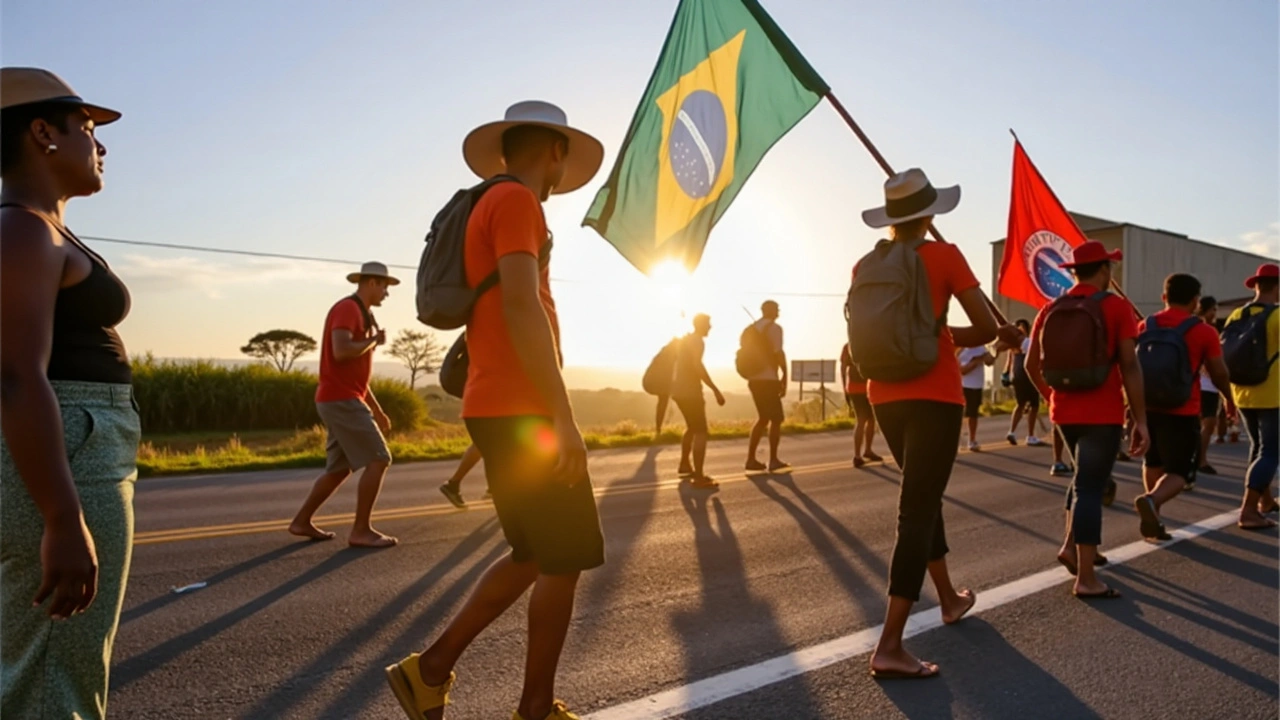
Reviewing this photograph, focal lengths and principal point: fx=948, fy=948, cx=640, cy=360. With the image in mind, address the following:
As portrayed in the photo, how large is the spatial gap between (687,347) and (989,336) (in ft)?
22.1

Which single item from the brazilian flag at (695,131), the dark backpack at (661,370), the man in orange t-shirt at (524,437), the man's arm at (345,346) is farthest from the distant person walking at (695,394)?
the man in orange t-shirt at (524,437)

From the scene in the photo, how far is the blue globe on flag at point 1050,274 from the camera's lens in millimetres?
9070

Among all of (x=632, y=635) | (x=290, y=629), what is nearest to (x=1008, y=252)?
(x=632, y=635)

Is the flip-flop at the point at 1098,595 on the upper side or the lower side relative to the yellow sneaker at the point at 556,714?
lower

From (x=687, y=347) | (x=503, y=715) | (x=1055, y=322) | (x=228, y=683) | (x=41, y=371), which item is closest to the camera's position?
(x=41, y=371)

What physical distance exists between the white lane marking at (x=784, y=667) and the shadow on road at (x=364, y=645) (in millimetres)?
1032

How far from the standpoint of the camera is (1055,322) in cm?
573

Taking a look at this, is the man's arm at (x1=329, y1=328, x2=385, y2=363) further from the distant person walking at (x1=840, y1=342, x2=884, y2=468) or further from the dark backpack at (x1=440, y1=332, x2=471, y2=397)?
the distant person walking at (x1=840, y1=342, x2=884, y2=468)

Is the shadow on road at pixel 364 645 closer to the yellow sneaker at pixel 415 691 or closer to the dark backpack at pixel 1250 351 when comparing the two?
the yellow sneaker at pixel 415 691

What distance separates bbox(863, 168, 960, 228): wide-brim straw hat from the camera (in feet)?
14.1

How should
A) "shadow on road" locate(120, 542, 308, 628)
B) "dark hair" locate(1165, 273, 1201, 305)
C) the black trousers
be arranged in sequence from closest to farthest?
the black trousers < "shadow on road" locate(120, 542, 308, 628) < "dark hair" locate(1165, 273, 1201, 305)

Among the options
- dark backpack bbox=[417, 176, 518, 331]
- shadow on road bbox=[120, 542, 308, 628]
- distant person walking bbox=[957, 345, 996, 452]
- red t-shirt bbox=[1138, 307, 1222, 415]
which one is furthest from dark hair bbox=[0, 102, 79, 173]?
distant person walking bbox=[957, 345, 996, 452]

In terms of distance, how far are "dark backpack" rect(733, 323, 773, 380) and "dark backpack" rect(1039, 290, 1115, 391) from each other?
5881 mm

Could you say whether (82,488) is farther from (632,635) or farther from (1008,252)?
(1008,252)
